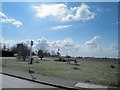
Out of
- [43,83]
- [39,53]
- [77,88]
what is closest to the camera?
[77,88]

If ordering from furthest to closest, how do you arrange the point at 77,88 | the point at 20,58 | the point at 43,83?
the point at 20,58
the point at 43,83
the point at 77,88

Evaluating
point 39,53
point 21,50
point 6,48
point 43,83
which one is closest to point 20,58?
point 21,50

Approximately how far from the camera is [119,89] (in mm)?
13273

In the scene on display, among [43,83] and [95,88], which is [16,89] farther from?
[95,88]

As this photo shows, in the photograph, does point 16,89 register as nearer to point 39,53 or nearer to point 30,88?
point 30,88

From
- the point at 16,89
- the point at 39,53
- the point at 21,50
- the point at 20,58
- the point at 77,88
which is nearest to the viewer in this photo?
the point at 16,89

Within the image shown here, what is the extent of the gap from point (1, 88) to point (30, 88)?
1.56 meters

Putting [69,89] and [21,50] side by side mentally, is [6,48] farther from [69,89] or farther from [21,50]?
[69,89]

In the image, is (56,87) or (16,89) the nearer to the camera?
(16,89)

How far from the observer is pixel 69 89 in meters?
13.2

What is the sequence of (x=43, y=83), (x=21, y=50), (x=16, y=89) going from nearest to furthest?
1. (x=16, y=89)
2. (x=43, y=83)
3. (x=21, y=50)

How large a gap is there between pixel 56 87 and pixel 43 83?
1.61 metres

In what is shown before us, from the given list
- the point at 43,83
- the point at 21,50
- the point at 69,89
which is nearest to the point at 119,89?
the point at 69,89

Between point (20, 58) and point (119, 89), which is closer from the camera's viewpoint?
point (119, 89)
